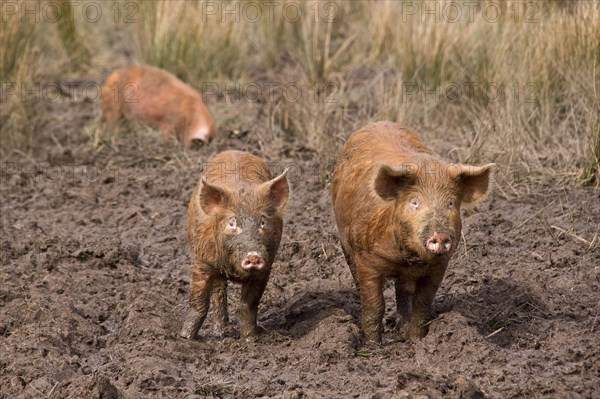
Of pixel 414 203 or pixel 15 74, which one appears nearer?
pixel 414 203

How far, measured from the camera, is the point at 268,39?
1402 cm

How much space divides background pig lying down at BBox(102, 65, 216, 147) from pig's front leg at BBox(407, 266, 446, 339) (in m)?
5.17

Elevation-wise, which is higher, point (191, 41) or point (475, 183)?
point (475, 183)

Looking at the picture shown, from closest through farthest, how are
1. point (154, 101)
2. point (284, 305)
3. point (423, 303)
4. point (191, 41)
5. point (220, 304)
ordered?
point (423, 303) → point (220, 304) → point (284, 305) → point (154, 101) → point (191, 41)

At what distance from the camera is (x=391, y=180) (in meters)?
6.65

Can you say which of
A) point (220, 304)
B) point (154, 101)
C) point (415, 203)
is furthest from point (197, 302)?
point (154, 101)

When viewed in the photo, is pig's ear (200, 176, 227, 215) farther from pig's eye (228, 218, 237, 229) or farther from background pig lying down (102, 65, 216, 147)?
background pig lying down (102, 65, 216, 147)

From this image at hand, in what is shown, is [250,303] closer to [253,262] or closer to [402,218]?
[253,262]

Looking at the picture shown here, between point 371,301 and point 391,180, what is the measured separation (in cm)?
79

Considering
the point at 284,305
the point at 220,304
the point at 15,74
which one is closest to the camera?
the point at 220,304

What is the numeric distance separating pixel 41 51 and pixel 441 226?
9.01 m

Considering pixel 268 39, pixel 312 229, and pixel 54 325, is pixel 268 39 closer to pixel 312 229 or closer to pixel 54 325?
pixel 312 229

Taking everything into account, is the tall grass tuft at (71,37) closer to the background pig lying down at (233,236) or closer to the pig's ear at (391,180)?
the background pig lying down at (233,236)

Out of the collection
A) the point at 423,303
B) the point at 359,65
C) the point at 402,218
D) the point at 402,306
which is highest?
the point at 402,218
